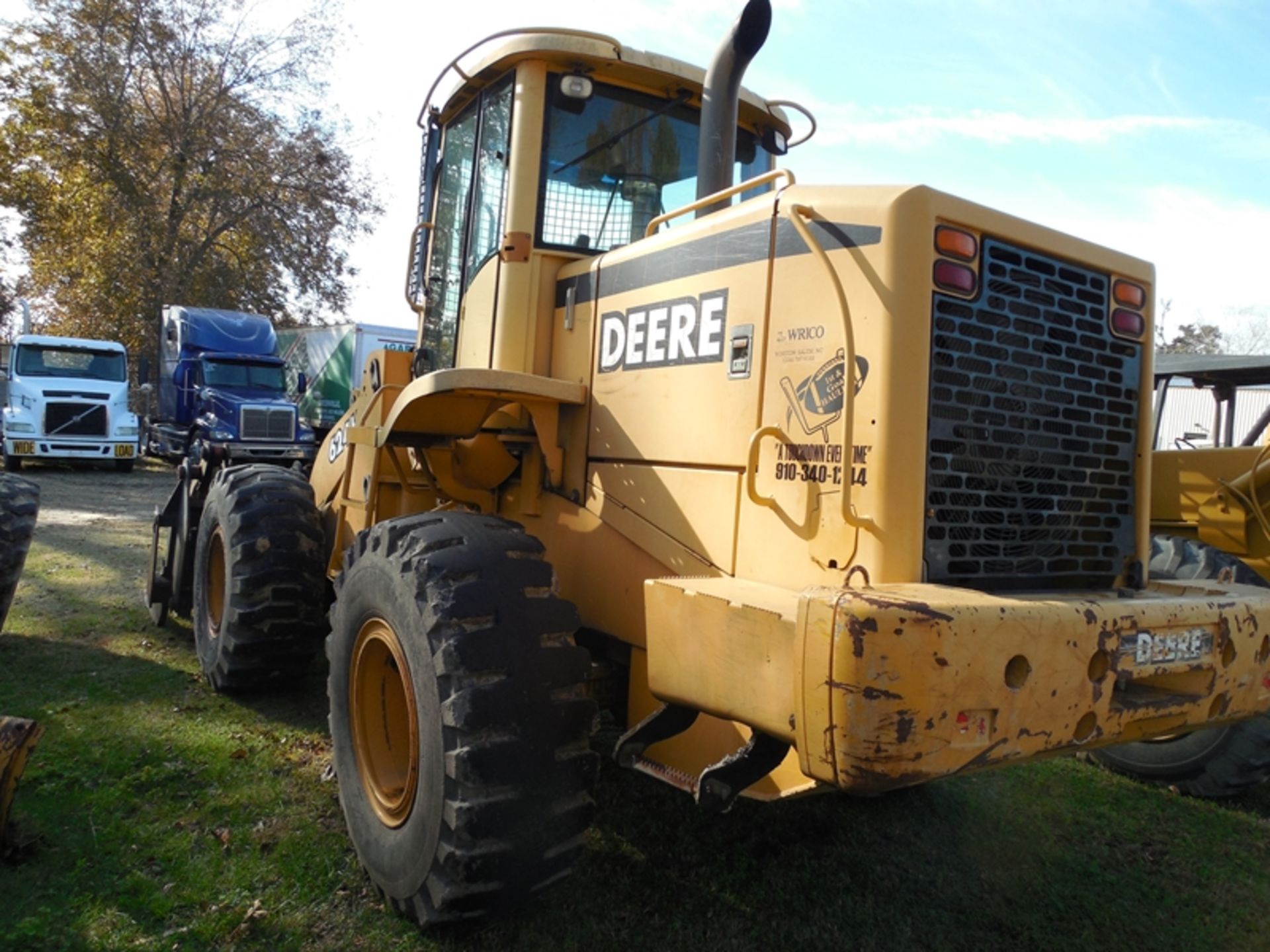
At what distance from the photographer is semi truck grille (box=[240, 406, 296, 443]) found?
61.8 feet

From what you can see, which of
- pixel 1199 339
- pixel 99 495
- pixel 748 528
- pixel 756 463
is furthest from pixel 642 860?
pixel 1199 339

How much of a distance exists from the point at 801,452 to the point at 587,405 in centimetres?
118

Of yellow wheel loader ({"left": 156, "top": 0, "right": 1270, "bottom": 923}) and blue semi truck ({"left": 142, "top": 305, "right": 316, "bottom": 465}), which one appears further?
blue semi truck ({"left": 142, "top": 305, "right": 316, "bottom": 465})

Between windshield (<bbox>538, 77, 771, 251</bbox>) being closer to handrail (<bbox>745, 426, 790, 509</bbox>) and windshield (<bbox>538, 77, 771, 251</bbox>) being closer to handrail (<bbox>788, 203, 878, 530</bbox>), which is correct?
handrail (<bbox>788, 203, 878, 530</bbox>)

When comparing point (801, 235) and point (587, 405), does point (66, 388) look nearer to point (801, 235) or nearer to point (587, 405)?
point (587, 405)

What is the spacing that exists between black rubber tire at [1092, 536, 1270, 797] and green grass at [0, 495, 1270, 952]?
0.12 meters

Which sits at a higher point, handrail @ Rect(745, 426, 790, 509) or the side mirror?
the side mirror

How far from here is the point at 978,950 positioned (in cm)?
315

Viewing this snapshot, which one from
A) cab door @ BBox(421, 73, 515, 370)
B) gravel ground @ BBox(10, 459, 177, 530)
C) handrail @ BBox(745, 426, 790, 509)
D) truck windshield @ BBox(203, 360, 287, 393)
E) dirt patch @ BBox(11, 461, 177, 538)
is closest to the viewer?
handrail @ BBox(745, 426, 790, 509)

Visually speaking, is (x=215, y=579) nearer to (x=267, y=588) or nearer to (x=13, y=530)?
(x=267, y=588)

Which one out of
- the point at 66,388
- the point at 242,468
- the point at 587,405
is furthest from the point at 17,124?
the point at 587,405

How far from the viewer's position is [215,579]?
18.9ft

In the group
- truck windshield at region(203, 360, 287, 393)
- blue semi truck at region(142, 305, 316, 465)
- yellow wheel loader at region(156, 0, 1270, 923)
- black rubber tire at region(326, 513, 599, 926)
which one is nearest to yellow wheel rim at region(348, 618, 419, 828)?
yellow wheel loader at region(156, 0, 1270, 923)

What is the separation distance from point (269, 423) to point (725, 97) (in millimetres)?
17413
